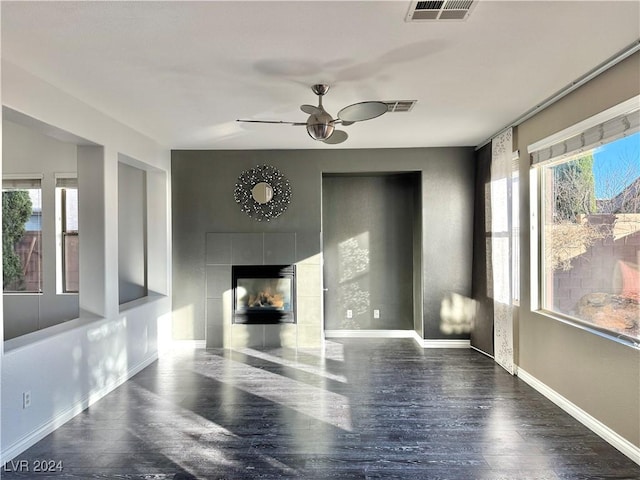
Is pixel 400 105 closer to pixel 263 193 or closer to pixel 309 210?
pixel 309 210

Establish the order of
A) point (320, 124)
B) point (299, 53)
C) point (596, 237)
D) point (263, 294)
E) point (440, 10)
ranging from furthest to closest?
point (263, 294) → point (596, 237) → point (320, 124) → point (299, 53) → point (440, 10)

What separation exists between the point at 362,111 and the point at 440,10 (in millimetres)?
871

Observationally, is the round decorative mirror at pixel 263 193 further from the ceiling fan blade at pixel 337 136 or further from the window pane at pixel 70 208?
the window pane at pixel 70 208

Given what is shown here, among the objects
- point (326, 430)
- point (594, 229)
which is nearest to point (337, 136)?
point (594, 229)

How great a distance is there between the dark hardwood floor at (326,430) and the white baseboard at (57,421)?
0.18ft

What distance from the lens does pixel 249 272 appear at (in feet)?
17.8

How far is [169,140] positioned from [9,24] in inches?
107

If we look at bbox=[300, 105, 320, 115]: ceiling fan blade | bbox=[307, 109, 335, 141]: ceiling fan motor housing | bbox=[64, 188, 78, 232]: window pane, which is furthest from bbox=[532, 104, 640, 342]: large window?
bbox=[64, 188, 78, 232]: window pane

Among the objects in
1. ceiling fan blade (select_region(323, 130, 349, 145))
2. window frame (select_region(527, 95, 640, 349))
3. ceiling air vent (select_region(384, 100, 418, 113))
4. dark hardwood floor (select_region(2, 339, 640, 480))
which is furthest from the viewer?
ceiling air vent (select_region(384, 100, 418, 113))

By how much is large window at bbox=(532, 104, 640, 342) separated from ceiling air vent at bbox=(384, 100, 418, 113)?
4.35ft

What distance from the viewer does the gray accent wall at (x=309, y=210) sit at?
212 inches

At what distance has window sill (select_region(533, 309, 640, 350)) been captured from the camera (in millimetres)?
2676

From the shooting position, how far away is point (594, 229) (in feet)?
10.5

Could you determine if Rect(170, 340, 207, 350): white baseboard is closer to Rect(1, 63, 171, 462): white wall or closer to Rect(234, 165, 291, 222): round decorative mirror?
Rect(1, 63, 171, 462): white wall
